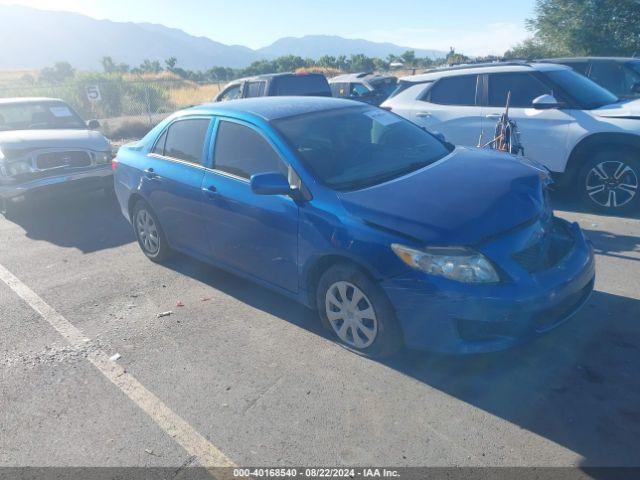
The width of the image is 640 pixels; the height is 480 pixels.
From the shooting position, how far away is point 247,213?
414cm

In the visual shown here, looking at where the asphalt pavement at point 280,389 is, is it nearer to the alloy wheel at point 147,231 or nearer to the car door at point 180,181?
the car door at point 180,181

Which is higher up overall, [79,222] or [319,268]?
[319,268]

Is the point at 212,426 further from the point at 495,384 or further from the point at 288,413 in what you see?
the point at 495,384

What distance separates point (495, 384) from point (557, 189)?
4.73m

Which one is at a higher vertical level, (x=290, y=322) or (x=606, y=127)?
(x=606, y=127)

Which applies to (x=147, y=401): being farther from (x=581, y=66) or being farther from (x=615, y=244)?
(x=581, y=66)

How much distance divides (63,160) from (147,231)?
3190mm

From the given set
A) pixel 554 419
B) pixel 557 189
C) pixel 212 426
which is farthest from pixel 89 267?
pixel 557 189

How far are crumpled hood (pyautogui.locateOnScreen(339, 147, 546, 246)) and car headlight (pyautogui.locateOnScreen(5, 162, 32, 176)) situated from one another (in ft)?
19.7

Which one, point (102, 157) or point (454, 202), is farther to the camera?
point (102, 157)

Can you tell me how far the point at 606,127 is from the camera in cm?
601

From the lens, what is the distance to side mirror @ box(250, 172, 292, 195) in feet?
12.0

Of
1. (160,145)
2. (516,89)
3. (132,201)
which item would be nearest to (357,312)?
(160,145)

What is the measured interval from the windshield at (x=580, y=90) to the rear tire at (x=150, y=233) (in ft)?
17.0
